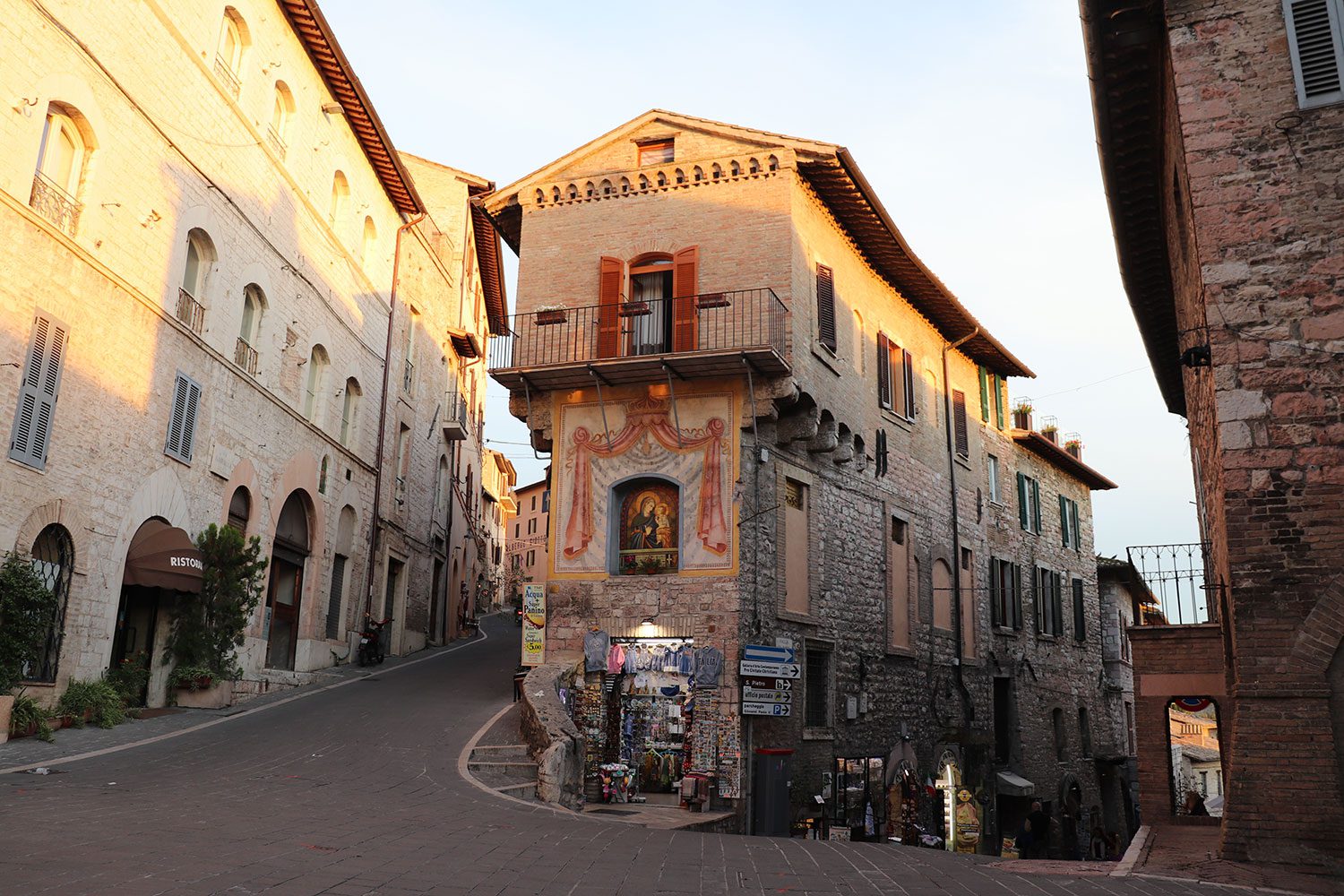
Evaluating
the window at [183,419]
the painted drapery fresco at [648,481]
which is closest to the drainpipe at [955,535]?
the painted drapery fresco at [648,481]

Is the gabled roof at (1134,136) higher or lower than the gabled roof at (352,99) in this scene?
lower

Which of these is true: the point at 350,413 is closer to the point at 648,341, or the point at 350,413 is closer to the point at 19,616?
the point at 648,341

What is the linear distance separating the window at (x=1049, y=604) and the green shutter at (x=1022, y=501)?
1.56 metres

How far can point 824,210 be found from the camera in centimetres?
1948

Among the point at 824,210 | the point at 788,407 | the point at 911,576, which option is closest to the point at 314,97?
the point at 824,210

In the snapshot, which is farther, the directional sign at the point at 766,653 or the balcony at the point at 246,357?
the balcony at the point at 246,357

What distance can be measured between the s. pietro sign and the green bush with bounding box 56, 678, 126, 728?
19.3ft

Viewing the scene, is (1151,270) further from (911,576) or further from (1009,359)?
(1009,359)

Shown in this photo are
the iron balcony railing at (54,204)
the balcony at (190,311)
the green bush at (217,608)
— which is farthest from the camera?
the balcony at (190,311)

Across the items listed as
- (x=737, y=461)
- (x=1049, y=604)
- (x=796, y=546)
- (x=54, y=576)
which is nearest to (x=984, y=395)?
(x=1049, y=604)

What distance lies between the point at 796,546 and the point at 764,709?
316cm

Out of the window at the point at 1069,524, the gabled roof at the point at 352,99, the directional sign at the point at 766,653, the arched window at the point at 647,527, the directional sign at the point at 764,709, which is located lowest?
the directional sign at the point at 764,709

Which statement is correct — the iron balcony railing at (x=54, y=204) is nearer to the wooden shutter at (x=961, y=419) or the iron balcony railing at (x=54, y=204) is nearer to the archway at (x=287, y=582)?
the archway at (x=287, y=582)

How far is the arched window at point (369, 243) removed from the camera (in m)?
25.5
